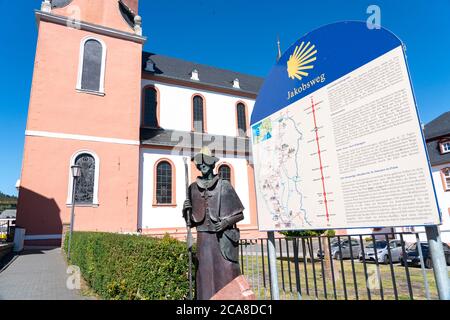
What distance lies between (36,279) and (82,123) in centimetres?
1024

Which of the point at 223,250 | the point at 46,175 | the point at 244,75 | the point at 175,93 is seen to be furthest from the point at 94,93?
the point at 244,75

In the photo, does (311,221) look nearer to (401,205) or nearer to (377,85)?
(401,205)

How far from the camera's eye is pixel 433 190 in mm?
1879

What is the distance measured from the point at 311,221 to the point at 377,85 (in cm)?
139

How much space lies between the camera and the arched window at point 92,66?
16.4m

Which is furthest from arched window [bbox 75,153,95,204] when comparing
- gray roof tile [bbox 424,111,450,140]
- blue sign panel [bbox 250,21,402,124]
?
gray roof tile [bbox 424,111,450,140]

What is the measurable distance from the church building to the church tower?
5cm

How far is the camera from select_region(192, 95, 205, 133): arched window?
2248 cm

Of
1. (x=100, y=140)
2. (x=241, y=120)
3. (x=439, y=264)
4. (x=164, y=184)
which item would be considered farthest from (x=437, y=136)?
(x=439, y=264)

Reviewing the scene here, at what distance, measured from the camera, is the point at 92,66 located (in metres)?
16.7

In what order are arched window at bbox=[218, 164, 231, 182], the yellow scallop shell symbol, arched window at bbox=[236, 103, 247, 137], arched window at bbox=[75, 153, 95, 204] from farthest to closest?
arched window at bbox=[236, 103, 247, 137] < arched window at bbox=[218, 164, 231, 182] < arched window at bbox=[75, 153, 95, 204] < the yellow scallop shell symbol

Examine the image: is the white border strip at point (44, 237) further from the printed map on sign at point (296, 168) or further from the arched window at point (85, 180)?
the printed map on sign at point (296, 168)

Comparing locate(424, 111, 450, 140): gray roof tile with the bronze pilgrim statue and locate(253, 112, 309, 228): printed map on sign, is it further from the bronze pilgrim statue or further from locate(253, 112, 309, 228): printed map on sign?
the bronze pilgrim statue

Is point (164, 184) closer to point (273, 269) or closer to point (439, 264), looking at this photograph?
point (273, 269)
